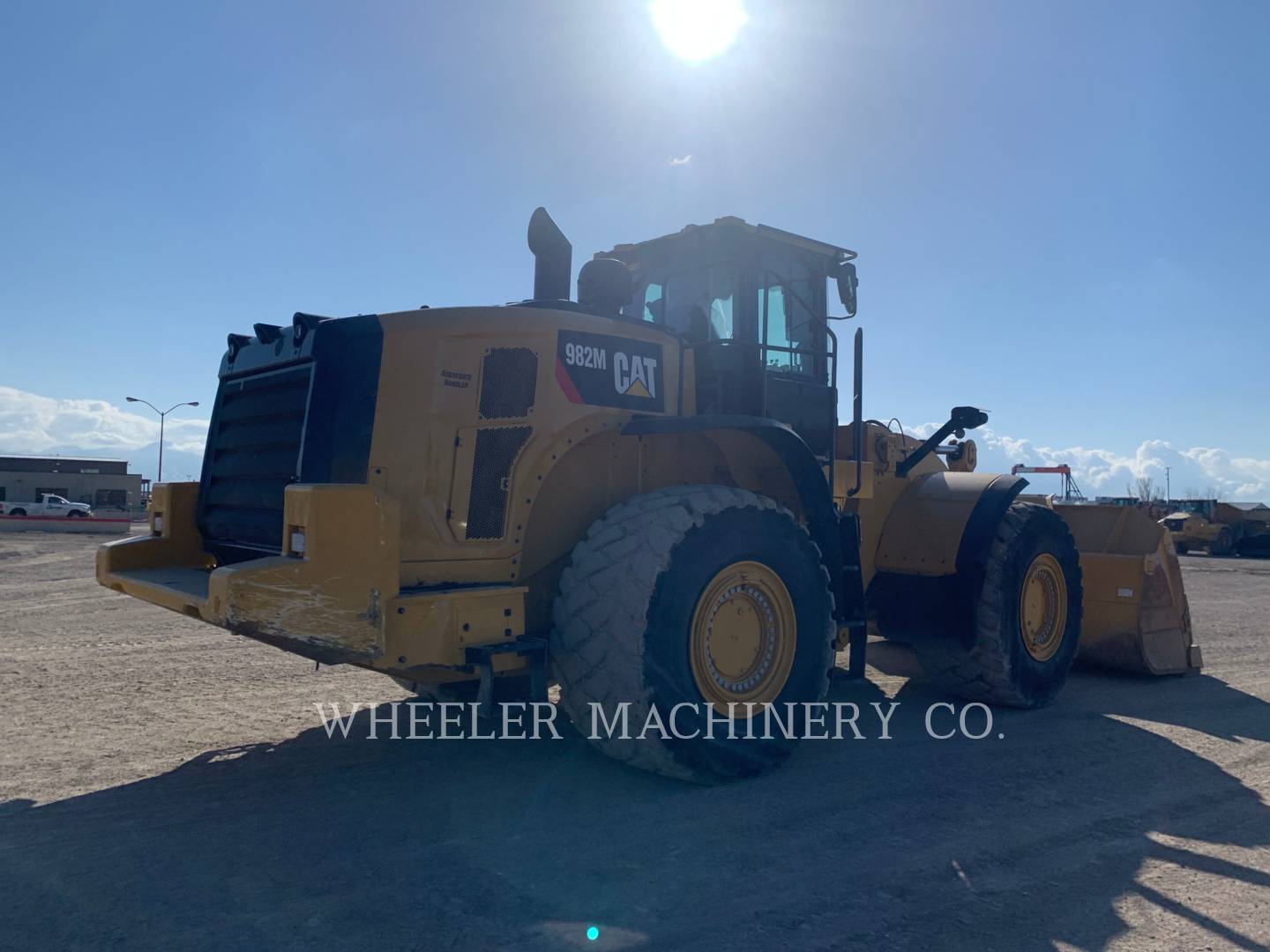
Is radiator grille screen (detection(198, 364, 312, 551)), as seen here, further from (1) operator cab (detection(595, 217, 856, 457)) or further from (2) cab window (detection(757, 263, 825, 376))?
(2) cab window (detection(757, 263, 825, 376))

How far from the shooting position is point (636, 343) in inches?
196

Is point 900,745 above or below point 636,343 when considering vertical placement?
below

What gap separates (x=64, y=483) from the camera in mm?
69125

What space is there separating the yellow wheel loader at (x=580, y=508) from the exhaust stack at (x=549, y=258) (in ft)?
0.04

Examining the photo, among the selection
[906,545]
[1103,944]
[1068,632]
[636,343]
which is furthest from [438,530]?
[1068,632]

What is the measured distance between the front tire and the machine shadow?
294mm

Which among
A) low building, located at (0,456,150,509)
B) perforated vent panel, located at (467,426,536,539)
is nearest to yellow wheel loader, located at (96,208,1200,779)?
perforated vent panel, located at (467,426,536,539)

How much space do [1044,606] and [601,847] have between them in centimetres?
448

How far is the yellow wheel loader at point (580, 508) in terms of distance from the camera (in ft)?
13.3

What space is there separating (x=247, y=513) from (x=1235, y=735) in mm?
5957

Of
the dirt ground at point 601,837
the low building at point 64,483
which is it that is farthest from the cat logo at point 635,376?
the low building at point 64,483

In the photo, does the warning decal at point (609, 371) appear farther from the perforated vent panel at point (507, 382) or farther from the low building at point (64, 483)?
the low building at point (64, 483)

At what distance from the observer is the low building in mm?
68125

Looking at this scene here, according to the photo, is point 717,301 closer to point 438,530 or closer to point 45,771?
point 438,530
